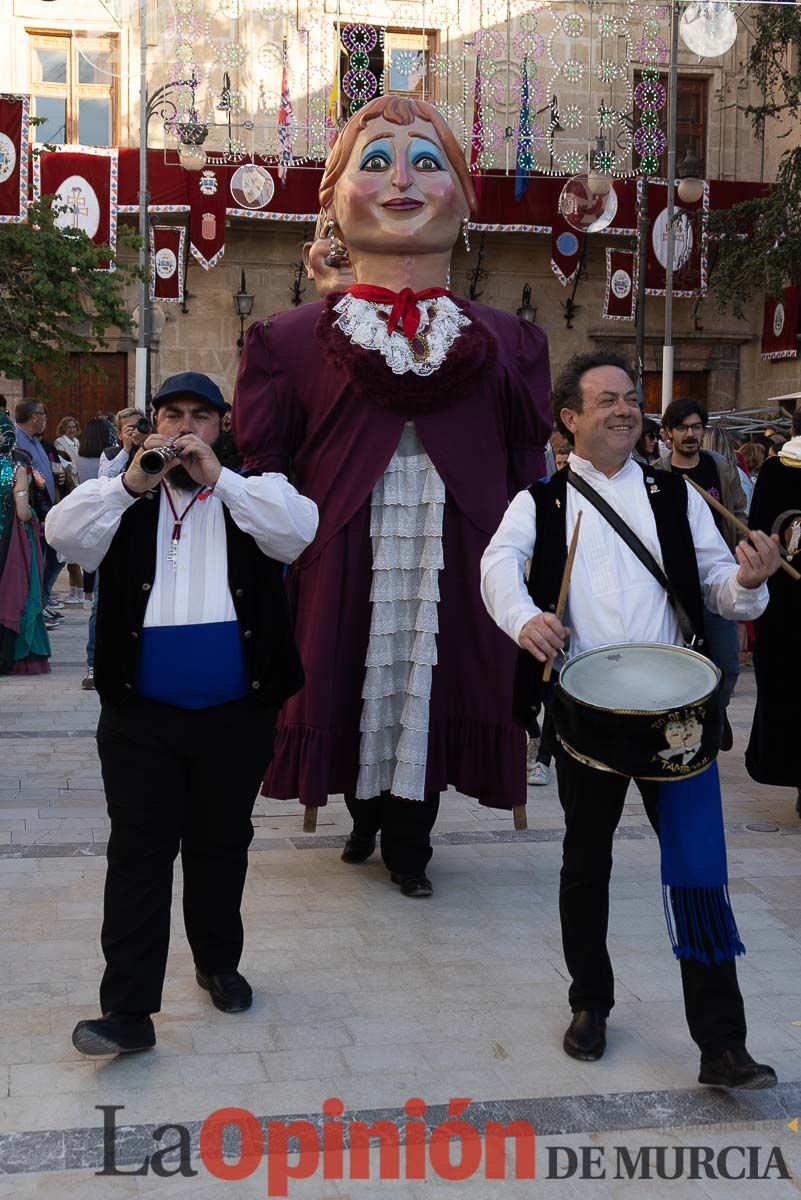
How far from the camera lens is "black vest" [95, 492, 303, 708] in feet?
11.6

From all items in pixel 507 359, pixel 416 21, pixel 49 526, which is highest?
pixel 416 21

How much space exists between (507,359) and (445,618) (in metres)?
0.92

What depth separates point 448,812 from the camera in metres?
6.09

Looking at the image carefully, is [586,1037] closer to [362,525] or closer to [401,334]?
[362,525]

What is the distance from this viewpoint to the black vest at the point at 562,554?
136 inches

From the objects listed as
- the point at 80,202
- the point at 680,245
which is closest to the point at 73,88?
the point at 80,202

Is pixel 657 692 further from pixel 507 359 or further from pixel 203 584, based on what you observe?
pixel 507 359

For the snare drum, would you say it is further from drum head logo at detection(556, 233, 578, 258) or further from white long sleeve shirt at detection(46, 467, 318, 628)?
drum head logo at detection(556, 233, 578, 258)

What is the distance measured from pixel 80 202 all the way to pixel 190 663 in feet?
56.3

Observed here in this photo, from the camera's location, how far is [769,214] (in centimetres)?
2002

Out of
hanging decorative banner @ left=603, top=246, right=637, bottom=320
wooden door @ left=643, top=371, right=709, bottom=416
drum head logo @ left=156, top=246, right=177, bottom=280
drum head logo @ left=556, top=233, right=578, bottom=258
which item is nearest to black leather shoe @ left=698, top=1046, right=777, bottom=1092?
drum head logo @ left=156, top=246, right=177, bottom=280

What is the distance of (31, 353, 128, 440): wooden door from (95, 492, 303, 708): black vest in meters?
18.4

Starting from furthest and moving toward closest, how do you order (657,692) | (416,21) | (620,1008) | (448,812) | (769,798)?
(416,21), (769,798), (448,812), (620,1008), (657,692)

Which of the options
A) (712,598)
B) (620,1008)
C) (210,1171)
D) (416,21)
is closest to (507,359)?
(712,598)
